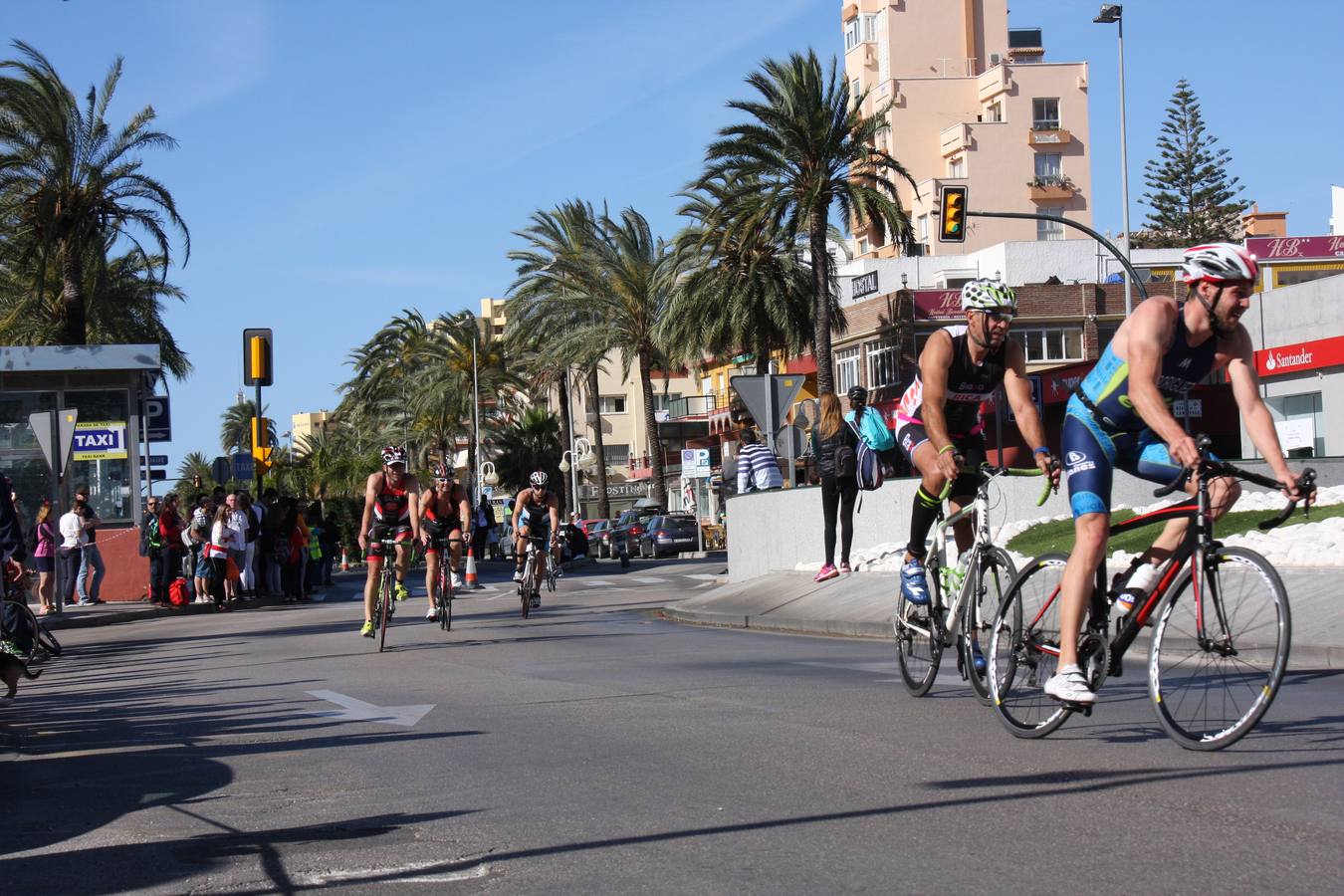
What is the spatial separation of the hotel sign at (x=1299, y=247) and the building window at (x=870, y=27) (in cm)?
2695

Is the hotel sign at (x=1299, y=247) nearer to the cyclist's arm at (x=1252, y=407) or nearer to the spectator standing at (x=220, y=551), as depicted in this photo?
the spectator standing at (x=220, y=551)

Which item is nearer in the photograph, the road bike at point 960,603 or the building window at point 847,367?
the road bike at point 960,603

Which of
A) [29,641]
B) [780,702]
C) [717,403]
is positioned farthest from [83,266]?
[717,403]

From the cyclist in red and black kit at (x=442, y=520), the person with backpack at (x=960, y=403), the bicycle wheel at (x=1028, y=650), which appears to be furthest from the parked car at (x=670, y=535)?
the bicycle wheel at (x=1028, y=650)

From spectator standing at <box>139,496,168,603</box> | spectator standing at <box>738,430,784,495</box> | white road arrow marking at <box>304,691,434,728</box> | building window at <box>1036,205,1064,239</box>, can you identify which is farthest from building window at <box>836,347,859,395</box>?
white road arrow marking at <box>304,691,434,728</box>

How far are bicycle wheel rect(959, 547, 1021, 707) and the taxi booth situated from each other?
22.9 m

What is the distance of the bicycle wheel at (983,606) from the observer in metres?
7.02

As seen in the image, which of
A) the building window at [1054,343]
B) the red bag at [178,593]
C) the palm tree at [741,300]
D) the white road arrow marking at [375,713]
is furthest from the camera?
the building window at [1054,343]

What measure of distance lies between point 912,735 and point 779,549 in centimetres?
1432

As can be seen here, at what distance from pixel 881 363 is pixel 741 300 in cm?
2868

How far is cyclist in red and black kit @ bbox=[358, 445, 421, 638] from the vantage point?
14602 millimetres

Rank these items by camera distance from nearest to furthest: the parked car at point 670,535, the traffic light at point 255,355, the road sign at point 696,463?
the traffic light at point 255,355
the parked car at point 670,535
the road sign at point 696,463

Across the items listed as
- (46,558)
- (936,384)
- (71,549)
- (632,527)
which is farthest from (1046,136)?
(936,384)

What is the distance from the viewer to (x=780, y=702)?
8.46m
